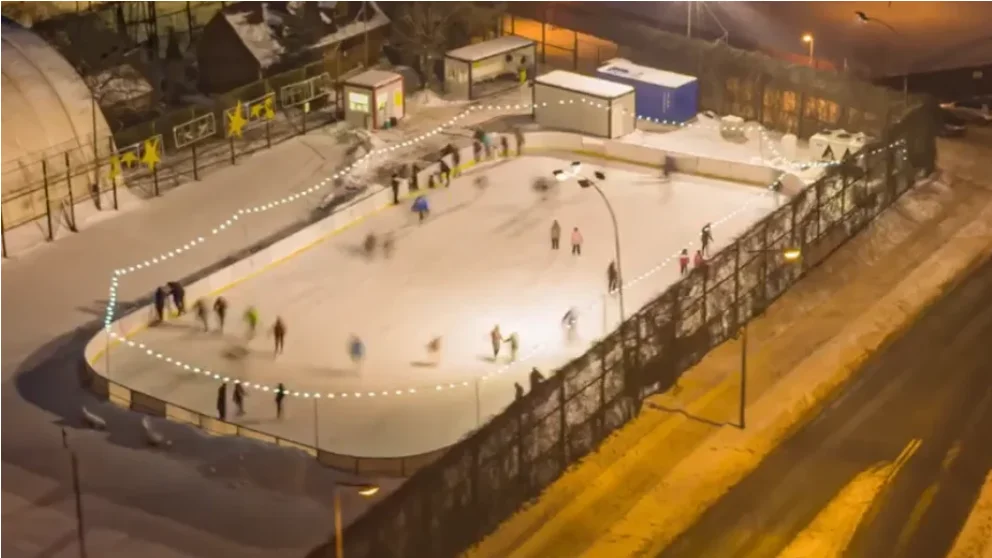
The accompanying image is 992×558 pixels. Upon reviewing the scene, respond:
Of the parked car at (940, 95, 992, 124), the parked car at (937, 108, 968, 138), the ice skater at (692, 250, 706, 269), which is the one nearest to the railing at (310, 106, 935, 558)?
the ice skater at (692, 250, 706, 269)

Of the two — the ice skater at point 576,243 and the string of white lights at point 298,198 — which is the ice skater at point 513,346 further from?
the ice skater at point 576,243

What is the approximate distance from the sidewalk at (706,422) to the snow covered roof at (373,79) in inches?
695

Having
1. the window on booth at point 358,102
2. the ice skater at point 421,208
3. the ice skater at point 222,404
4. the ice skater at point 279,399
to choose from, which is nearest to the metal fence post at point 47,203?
the ice skater at point 421,208

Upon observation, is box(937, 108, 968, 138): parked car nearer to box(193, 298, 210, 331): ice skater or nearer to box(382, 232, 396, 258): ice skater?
box(382, 232, 396, 258): ice skater

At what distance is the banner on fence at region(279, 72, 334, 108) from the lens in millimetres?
56469

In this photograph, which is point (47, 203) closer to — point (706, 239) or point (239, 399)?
point (239, 399)

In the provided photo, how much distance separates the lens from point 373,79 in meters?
55.5

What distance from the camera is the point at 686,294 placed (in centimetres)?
3781

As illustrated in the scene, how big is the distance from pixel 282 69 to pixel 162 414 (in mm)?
25458

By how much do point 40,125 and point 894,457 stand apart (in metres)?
26.8

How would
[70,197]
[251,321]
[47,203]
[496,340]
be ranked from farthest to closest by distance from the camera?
[70,197]
[47,203]
[251,321]
[496,340]

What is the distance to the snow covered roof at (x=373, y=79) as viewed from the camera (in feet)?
180

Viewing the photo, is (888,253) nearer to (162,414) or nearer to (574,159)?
(574,159)

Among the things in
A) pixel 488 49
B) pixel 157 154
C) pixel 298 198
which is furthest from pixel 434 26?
pixel 298 198
